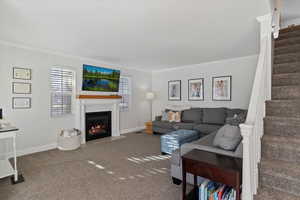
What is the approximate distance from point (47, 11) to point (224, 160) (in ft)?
9.15

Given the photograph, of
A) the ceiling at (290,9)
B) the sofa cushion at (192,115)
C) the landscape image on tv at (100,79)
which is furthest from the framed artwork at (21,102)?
the ceiling at (290,9)

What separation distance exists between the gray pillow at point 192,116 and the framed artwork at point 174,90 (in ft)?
2.78

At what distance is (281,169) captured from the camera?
139 centimetres

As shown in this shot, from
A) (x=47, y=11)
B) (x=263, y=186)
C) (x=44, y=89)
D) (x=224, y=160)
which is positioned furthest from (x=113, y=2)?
(x=44, y=89)

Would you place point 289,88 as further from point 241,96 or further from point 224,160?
point 241,96

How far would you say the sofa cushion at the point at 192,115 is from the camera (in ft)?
15.6

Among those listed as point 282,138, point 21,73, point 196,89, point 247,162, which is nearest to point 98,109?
point 21,73

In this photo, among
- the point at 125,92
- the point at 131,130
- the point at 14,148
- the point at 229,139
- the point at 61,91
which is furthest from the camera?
the point at 131,130

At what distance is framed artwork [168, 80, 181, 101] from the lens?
568 centimetres

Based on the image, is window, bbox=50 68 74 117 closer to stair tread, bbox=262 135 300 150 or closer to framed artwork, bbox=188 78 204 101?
framed artwork, bbox=188 78 204 101

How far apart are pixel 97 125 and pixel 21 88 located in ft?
6.73

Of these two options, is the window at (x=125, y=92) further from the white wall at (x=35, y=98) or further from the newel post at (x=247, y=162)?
the newel post at (x=247, y=162)

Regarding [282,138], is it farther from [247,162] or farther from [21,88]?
[21,88]

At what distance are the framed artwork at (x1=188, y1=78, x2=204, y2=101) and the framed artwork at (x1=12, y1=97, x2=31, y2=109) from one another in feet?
15.2
